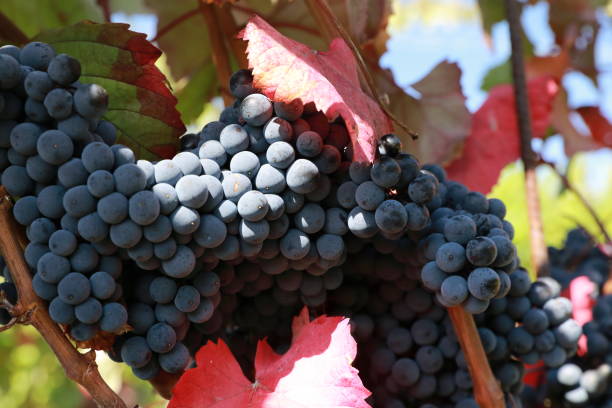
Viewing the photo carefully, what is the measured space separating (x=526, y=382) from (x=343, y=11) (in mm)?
488

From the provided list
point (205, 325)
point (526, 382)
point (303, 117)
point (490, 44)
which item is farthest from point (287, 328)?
point (490, 44)

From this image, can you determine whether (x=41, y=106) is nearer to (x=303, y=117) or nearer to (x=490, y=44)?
(x=303, y=117)

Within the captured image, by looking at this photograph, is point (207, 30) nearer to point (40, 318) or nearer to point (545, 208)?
point (40, 318)

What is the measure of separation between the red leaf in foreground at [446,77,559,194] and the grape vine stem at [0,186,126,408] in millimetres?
548

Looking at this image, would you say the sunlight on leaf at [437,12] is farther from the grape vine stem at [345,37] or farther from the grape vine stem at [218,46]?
the grape vine stem at [345,37]

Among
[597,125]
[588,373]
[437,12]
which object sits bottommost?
[437,12]

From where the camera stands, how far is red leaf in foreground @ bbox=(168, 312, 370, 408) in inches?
20.1

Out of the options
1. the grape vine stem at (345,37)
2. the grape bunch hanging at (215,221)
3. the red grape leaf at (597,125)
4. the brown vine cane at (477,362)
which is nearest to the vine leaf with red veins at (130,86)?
the grape bunch hanging at (215,221)

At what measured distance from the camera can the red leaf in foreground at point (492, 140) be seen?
2.86 feet

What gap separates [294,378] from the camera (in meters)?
0.53

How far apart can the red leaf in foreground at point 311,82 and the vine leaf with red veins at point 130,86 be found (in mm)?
92

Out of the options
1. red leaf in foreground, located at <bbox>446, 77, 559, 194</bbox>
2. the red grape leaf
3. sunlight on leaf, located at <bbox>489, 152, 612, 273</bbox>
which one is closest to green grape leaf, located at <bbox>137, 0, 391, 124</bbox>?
red leaf in foreground, located at <bbox>446, 77, 559, 194</bbox>

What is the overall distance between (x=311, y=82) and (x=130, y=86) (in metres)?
0.16

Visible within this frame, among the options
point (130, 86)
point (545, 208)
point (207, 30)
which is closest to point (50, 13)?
point (207, 30)
